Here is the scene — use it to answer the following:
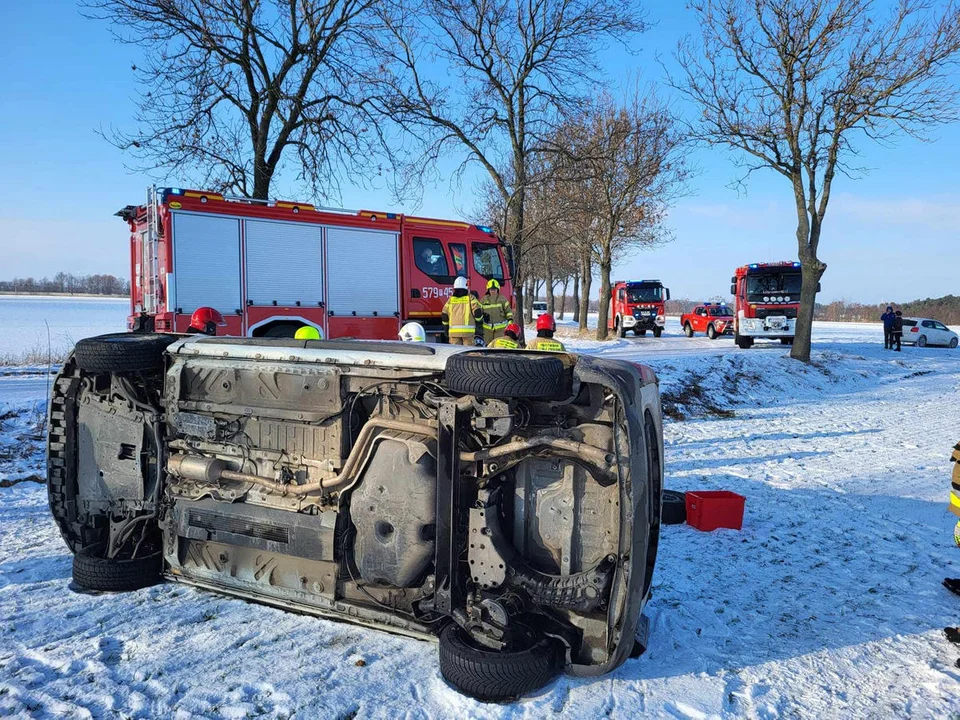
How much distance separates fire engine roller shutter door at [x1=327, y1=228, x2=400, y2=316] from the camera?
37.4 ft

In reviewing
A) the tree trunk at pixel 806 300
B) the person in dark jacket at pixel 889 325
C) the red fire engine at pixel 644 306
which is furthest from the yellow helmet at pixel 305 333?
the red fire engine at pixel 644 306

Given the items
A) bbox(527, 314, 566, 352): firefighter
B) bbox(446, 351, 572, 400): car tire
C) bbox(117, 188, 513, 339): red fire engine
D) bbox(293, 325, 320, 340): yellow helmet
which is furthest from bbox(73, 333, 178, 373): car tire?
bbox(117, 188, 513, 339): red fire engine

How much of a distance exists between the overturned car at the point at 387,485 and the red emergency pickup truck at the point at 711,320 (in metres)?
28.9

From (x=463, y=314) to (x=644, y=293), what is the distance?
909 inches

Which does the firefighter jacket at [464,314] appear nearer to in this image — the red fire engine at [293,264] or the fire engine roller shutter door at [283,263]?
the red fire engine at [293,264]

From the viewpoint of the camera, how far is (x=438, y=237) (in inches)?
481

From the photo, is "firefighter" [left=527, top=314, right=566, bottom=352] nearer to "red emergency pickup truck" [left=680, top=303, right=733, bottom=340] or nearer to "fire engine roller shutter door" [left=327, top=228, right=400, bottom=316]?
"fire engine roller shutter door" [left=327, top=228, right=400, bottom=316]

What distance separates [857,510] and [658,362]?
807 cm

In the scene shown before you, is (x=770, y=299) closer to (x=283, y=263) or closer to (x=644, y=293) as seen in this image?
(x=644, y=293)

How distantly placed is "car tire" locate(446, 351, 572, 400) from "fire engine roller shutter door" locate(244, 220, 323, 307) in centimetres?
842

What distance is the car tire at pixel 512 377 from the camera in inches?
117

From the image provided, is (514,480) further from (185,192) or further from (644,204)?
(644,204)

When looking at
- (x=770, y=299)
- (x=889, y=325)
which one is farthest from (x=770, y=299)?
(x=889, y=325)

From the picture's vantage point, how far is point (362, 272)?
11586 millimetres
